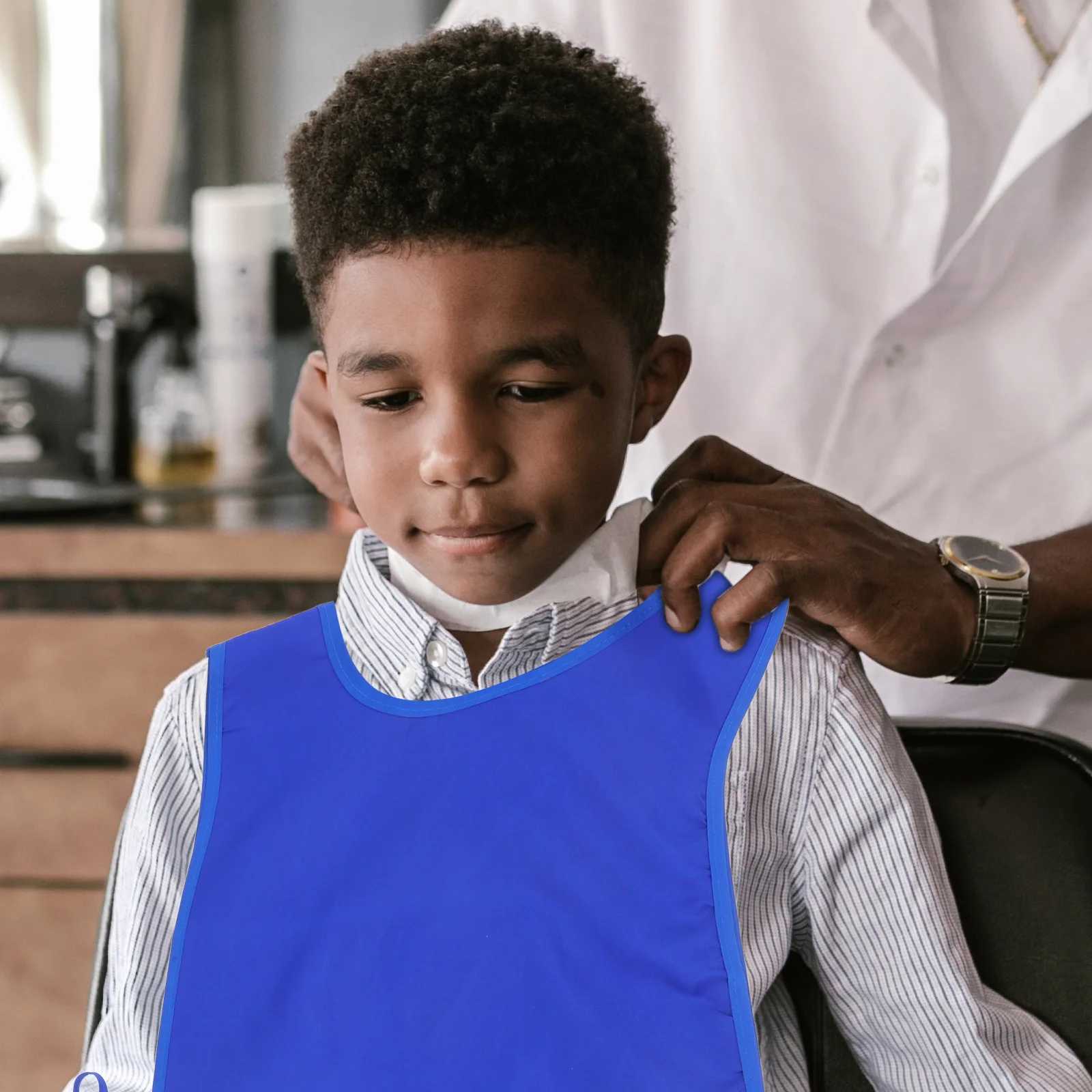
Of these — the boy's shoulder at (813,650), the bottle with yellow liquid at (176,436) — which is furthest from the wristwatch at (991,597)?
the bottle with yellow liquid at (176,436)

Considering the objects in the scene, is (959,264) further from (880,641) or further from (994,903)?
(994,903)

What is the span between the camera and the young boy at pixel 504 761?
2.48ft

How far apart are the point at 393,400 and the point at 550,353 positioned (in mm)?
96

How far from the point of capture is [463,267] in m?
0.74

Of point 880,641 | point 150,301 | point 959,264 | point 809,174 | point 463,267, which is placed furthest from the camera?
point 150,301

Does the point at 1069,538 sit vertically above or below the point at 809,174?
below

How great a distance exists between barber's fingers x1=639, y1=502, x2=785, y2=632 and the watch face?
16 cm

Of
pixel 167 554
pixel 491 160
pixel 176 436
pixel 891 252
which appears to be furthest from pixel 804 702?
pixel 176 436

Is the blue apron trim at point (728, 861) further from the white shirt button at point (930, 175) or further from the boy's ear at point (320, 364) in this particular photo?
the white shirt button at point (930, 175)

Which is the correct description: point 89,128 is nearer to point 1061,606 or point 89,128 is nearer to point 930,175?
point 930,175

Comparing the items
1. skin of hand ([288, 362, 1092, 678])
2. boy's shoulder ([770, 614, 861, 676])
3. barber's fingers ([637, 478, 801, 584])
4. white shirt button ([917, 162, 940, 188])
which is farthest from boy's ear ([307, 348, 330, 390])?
white shirt button ([917, 162, 940, 188])

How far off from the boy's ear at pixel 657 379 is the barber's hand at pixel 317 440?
0.72 ft

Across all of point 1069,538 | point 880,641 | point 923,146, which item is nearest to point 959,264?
point 923,146

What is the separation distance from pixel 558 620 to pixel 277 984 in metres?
0.27
